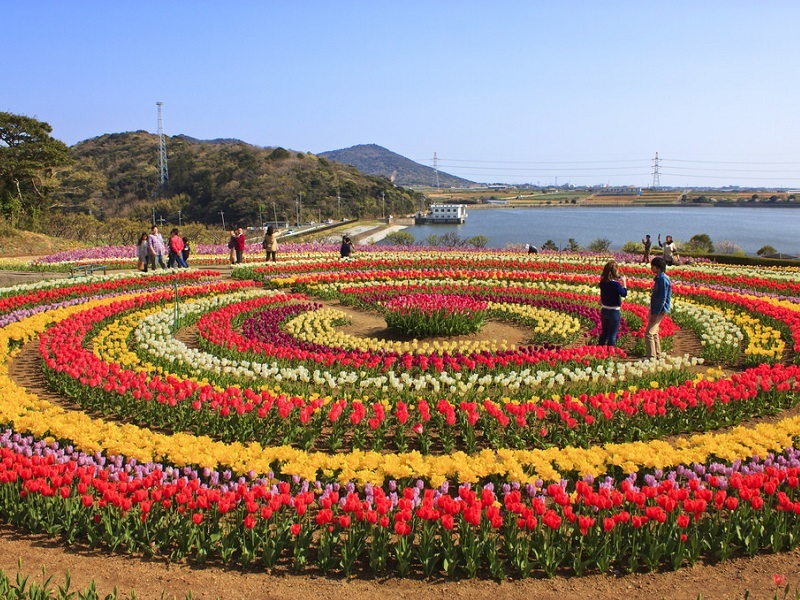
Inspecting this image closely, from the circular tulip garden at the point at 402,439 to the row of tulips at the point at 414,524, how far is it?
0.02 metres

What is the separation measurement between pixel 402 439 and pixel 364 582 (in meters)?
2.52

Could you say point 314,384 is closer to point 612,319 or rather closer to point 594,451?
point 594,451

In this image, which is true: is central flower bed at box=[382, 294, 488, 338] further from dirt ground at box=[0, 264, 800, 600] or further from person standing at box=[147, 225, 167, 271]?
person standing at box=[147, 225, 167, 271]

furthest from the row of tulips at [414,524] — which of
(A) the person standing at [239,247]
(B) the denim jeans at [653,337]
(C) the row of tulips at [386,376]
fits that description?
(A) the person standing at [239,247]

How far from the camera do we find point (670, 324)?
13.4m

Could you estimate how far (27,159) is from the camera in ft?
161

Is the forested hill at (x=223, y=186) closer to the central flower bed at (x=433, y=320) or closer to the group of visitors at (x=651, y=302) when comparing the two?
the central flower bed at (x=433, y=320)

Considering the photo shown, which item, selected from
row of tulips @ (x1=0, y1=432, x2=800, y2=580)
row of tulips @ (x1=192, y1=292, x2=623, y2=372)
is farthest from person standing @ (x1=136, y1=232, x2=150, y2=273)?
row of tulips @ (x1=0, y1=432, x2=800, y2=580)

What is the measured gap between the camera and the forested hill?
318 feet

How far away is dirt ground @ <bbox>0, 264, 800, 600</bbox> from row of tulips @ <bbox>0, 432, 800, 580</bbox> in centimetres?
9

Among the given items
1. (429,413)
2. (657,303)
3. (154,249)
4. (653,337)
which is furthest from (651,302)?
(154,249)

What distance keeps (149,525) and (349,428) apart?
303 centimetres

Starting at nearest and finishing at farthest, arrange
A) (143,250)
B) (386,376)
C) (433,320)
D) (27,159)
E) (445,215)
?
(386,376) < (433,320) < (143,250) < (27,159) < (445,215)

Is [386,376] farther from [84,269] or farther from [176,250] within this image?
[84,269]
